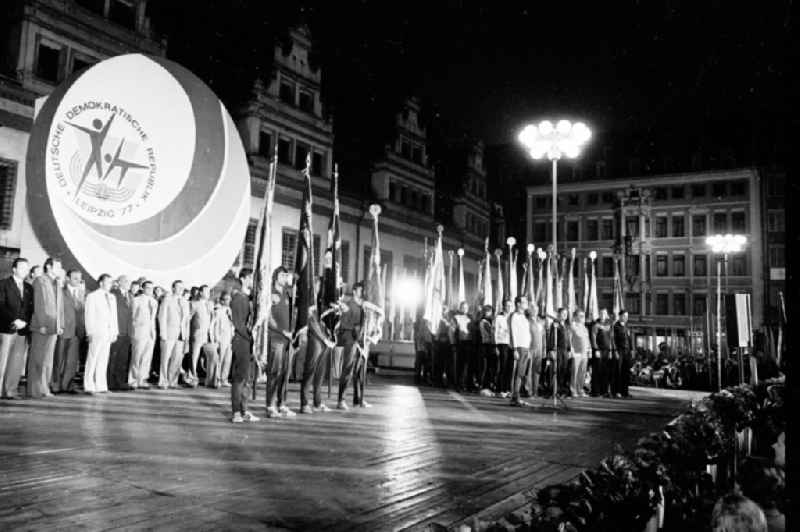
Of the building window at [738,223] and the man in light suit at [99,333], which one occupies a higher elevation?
the building window at [738,223]

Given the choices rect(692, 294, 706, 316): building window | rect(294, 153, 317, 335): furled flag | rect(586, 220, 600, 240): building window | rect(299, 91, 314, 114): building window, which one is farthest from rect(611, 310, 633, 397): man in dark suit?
rect(586, 220, 600, 240): building window

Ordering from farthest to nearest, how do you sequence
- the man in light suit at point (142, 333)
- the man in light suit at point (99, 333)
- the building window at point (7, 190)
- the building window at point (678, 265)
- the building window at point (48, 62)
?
1. the building window at point (678, 265)
2. the building window at point (48, 62)
3. the building window at point (7, 190)
4. the man in light suit at point (142, 333)
5. the man in light suit at point (99, 333)

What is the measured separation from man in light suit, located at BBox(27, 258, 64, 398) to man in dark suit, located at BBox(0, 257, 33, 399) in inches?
5.2

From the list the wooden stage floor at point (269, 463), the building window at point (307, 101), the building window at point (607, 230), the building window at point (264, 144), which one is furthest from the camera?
the building window at point (607, 230)

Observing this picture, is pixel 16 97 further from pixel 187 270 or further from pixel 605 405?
pixel 605 405

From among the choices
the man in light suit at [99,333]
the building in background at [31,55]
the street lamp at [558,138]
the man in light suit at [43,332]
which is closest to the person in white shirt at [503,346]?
the street lamp at [558,138]

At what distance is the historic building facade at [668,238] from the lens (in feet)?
178

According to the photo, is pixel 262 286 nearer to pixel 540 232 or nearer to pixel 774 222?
pixel 774 222

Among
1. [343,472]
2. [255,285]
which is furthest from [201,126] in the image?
[343,472]

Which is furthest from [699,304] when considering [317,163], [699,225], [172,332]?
[172,332]

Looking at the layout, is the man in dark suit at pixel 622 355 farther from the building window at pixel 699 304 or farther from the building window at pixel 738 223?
the building window at pixel 738 223

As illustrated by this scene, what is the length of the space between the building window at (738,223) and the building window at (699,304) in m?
6.38

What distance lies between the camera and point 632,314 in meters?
57.9

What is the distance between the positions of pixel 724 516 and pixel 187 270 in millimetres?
16408
